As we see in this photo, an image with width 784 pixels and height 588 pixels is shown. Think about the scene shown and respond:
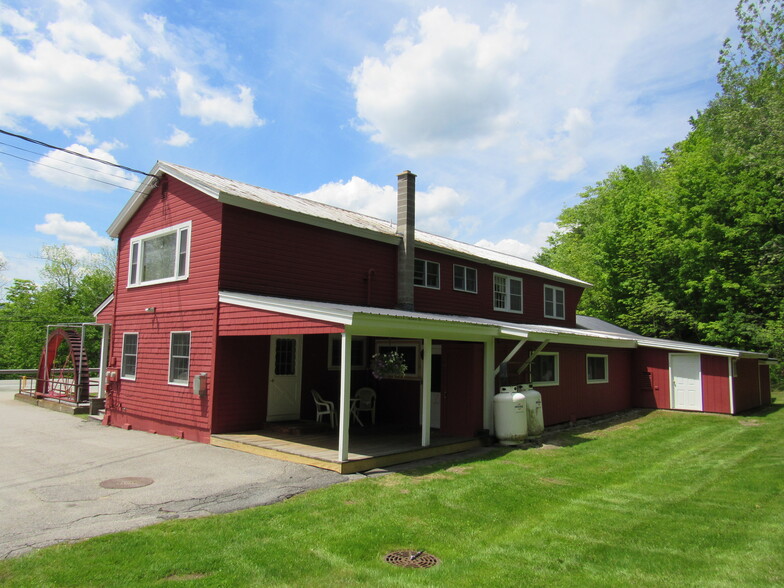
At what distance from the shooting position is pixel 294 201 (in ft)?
45.2

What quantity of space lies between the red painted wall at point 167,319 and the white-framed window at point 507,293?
389 inches

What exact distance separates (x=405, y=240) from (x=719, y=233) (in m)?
18.7

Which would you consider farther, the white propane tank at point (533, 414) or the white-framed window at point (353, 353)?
the white-framed window at point (353, 353)

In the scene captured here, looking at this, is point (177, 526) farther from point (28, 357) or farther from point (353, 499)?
point (28, 357)

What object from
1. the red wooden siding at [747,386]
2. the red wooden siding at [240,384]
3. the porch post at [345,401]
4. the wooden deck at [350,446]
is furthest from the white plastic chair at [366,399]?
the red wooden siding at [747,386]

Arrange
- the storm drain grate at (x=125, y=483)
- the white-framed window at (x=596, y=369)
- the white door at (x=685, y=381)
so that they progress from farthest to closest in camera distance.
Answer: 1. the white door at (x=685, y=381)
2. the white-framed window at (x=596, y=369)
3. the storm drain grate at (x=125, y=483)

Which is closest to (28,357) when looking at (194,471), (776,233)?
(194,471)

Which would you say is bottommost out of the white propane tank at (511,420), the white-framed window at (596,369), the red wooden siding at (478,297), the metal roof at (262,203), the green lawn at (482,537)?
the green lawn at (482,537)

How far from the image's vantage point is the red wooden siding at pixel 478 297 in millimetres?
15336

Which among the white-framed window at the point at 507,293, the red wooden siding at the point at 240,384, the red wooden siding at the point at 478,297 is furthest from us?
the white-framed window at the point at 507,293

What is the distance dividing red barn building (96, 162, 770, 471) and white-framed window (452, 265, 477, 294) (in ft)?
0.24

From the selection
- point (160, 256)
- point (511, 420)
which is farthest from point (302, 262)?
point (511, 420)

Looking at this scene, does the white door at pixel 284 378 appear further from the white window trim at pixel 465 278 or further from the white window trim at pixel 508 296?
the white window trim at pixel 508 296

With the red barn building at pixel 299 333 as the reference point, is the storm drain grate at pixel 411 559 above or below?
below
